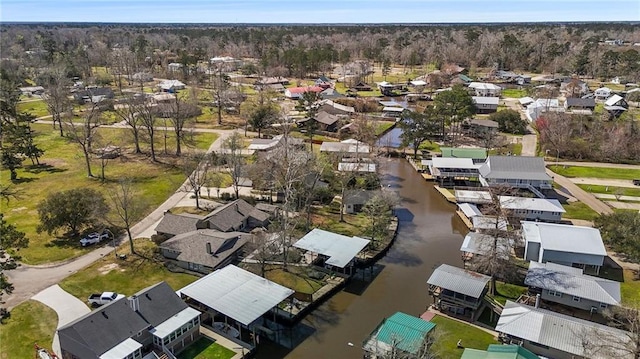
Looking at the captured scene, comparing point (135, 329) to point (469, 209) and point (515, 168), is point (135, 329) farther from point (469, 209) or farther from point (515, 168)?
point (515, 168)

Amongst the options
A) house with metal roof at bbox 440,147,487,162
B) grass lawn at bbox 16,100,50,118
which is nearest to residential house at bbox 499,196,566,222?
house with metal roof at bbox 440,147,487,162

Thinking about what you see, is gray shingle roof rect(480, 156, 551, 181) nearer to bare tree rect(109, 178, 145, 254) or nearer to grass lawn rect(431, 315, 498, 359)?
grass lawn rect(431, 315, 498, 359)

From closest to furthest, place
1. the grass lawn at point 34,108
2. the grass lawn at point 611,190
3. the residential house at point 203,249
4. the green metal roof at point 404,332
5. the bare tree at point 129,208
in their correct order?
the green metal roof at point 404,332 → the residential house at point 203,249 → the bare tree at point 129,208 → the grass lawn at point 611,190 → the grass lawn at point 34,108

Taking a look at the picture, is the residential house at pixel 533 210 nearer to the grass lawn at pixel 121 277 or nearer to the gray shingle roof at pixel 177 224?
the gray shingle roof at pixel 177 224

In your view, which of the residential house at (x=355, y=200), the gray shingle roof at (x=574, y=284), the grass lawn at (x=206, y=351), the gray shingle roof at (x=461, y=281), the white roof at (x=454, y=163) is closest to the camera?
the grass lawn at (x=206, y=351)

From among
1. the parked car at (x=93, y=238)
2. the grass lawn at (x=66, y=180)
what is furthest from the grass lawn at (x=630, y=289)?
the grass lawn at (x=66, y=180)

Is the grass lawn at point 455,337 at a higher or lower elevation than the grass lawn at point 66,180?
lower
